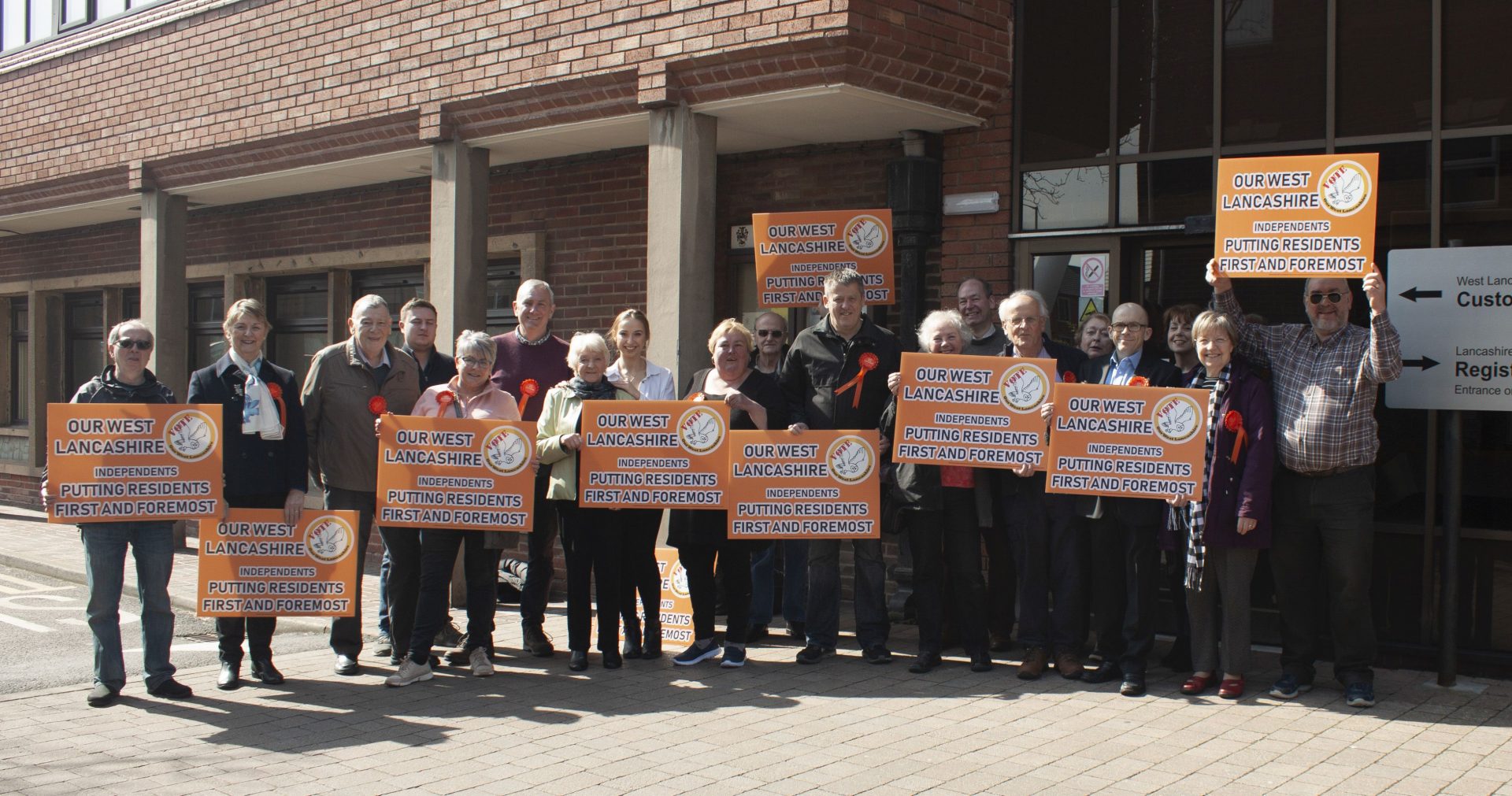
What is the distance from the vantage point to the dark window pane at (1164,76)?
25.1 feet

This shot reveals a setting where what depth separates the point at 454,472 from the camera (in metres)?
6.57

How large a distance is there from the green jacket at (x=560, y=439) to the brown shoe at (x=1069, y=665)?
8.23 feet

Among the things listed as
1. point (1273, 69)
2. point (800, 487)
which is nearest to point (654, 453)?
point (800, 487)

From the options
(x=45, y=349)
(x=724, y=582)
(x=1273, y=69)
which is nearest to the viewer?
(x=724, y=582)

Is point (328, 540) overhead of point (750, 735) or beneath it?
overhead

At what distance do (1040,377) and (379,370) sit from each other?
3310 millimetres

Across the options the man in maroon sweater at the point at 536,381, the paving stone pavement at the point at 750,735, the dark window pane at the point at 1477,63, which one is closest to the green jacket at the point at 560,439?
the man in maroon sweater at the point at 536,381

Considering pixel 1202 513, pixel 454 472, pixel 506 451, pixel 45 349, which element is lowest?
pixel 1202 513

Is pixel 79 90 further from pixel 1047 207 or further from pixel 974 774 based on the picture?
pixel 974 774

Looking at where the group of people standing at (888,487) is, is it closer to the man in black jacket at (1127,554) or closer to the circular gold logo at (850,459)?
the man in black jacket at (1127,554)

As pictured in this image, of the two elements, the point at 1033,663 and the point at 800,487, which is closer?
the point at 1033,663

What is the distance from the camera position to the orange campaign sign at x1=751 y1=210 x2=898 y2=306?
25.7 ft

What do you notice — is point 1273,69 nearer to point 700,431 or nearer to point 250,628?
point 700,431

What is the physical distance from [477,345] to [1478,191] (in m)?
5.06
